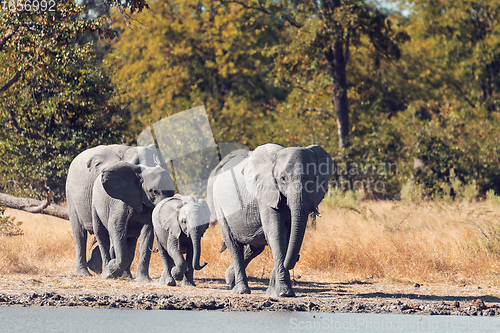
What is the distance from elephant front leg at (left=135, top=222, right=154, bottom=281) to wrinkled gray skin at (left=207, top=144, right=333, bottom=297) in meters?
1.71

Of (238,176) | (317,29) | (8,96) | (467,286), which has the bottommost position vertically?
(467,286)

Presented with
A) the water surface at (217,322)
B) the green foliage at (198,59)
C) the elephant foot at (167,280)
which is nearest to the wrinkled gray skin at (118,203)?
the elephant foot at (167,280)

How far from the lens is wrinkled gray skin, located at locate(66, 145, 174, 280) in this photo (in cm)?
1250

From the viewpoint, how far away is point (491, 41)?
104ft

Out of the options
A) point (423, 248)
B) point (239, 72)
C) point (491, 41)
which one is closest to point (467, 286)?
point (423, 248)

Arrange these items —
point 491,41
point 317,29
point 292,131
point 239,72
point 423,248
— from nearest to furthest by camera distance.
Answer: point 423,248 < point 317,29 < point 292,131 < point 491,41 < point 239,72

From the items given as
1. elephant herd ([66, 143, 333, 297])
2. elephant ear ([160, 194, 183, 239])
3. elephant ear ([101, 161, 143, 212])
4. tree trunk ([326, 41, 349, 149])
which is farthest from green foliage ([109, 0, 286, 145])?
elephant ear ([160, 194, 183, 239])

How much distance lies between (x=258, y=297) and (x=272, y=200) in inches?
51.8

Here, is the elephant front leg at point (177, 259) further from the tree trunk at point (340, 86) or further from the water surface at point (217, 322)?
the tree trunk at point (340, 86)

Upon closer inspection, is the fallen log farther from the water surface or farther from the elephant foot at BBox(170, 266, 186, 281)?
the water surface

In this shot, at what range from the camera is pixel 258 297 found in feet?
33.4

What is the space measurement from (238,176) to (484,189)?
679 inches

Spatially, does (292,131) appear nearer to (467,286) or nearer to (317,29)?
(317,29)

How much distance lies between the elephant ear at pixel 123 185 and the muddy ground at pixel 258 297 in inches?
51.7
